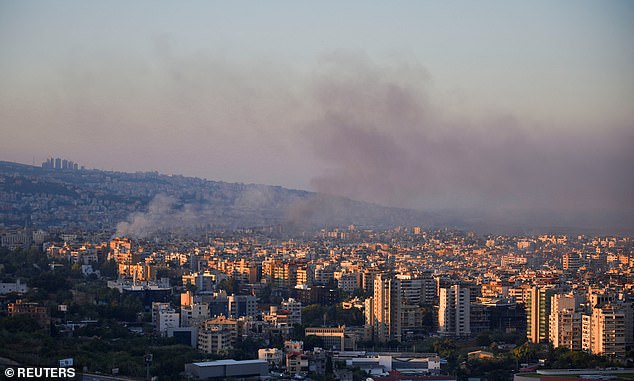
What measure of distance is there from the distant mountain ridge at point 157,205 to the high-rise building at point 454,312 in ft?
44.1

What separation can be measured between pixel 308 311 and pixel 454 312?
201 centimetres

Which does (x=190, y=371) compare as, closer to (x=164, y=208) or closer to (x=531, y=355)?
(x=531, y=355)

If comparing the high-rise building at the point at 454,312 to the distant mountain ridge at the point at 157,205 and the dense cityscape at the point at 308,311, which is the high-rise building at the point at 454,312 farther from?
the distant mountain ridge at the point at 157,205

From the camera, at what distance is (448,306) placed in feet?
59.2

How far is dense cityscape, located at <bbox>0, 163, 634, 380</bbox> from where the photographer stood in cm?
1341

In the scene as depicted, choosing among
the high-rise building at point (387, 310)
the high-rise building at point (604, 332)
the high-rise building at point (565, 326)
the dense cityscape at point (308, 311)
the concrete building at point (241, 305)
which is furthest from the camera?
the concrete building at point (241, 305)

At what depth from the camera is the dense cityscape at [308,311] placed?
13.4 m

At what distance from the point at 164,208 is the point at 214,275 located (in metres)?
17.1

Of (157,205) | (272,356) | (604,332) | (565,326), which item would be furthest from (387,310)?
(157,205)

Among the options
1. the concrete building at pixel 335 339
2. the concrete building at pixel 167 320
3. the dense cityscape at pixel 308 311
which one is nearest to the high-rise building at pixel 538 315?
the dense cityscape at pixel 308 311

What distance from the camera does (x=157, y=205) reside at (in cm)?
4000

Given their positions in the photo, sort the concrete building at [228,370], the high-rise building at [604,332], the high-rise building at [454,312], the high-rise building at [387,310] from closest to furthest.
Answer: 1. the concrete building at [228,370]
2. the high-rise building at [604,332]
3. the high-rise building at [387,310]
4. the high-rise building at [454,312]

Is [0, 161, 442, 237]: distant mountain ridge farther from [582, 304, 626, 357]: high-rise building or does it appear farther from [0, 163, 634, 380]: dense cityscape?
[582, 304, 626, 357]: high-rise building

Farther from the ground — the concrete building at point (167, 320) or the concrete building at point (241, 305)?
the concrete building at point (241, 305)
